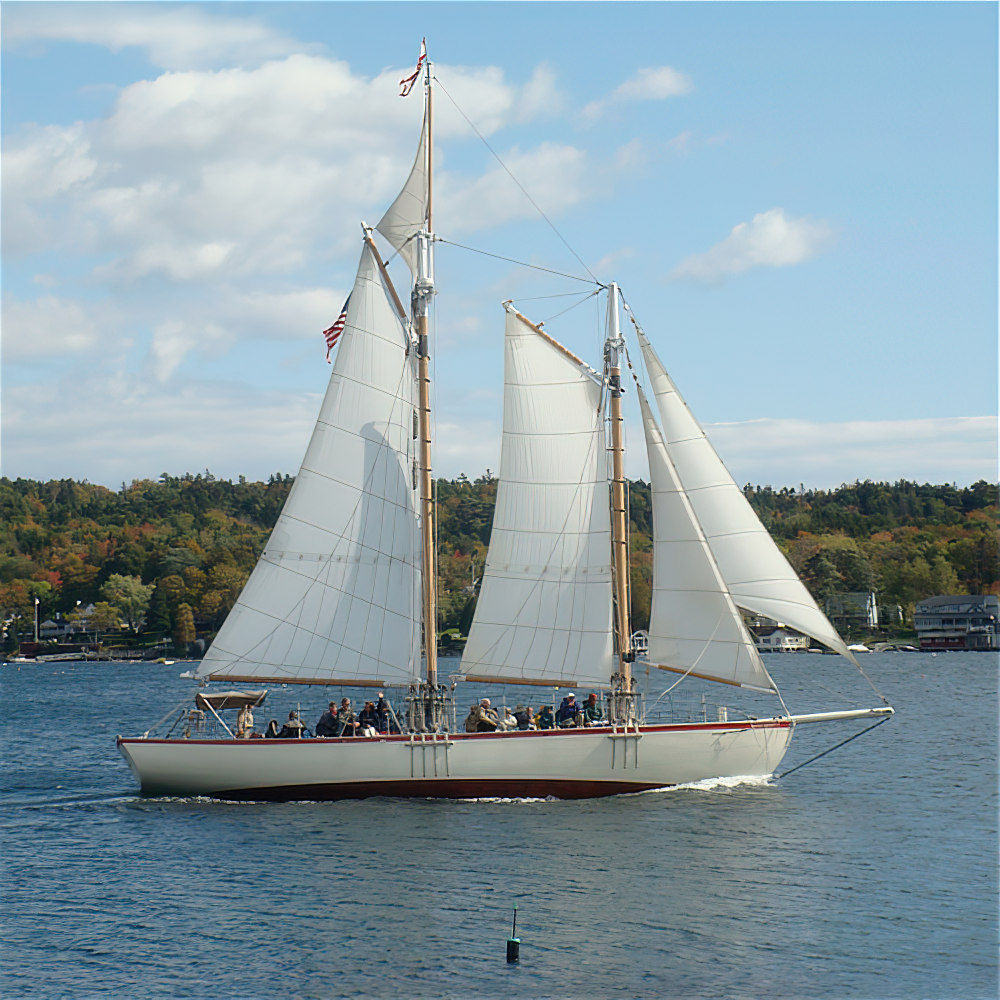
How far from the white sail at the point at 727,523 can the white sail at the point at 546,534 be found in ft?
7.84

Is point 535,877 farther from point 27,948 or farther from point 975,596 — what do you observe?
point 975,596

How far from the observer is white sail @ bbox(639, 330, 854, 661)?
126 feet

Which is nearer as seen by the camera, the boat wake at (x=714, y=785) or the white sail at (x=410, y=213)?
the boat wake at (x=714, y=785)

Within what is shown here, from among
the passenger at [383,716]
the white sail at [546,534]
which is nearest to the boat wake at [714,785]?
the white sail at [546,534]

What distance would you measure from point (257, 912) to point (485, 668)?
46.6 ft

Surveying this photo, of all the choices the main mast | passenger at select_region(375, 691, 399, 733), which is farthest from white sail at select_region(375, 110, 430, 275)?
passenger at select_region(375, 691, 399, 733)

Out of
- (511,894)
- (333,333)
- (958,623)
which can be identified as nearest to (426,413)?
(333,333)

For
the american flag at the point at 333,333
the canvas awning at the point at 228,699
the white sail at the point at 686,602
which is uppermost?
the american flag at the point at 333,333

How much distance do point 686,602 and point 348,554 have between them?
1074 cm

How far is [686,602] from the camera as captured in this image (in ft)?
128

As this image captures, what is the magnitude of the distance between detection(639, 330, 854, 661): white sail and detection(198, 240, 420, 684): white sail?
8.62 m

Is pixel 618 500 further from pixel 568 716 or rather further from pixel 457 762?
pixel 457 762

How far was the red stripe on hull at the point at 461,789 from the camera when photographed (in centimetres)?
3756

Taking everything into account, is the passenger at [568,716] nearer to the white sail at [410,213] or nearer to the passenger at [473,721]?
the passenger at [473,721]
